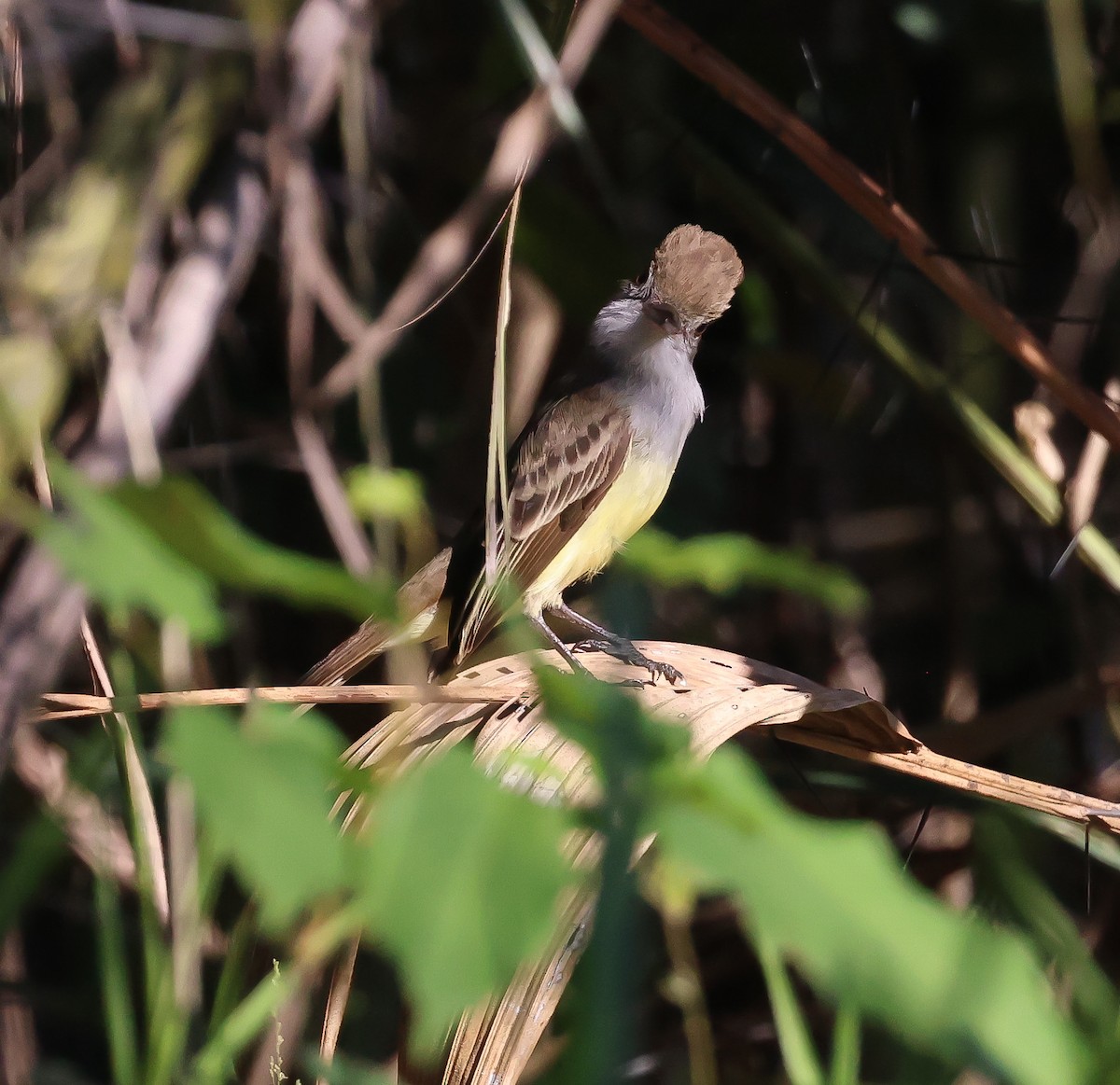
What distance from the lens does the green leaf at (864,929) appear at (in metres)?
0.65

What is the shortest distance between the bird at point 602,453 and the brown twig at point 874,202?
413mm

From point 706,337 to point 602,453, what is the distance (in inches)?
38.5

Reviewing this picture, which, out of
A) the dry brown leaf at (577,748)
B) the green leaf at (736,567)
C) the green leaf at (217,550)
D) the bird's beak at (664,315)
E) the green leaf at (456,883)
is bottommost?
the dry brown leaf at (577,748)

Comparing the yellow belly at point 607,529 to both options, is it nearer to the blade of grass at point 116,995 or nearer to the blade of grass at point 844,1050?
the blade of grass at point 116,995

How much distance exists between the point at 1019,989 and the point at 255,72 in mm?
2354

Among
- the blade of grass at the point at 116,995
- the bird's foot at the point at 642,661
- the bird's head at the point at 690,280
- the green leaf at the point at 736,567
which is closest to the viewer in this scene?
the green leaf at the point at 736,567

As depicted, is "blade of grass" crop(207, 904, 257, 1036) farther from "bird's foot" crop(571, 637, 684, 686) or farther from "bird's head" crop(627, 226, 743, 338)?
"bird's head" crop(627, 226, 743, 338)

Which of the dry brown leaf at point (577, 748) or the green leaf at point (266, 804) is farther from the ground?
the green leaf at point (266, 804)

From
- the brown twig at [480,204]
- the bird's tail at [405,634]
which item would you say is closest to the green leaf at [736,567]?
the brown twig at [480,204]

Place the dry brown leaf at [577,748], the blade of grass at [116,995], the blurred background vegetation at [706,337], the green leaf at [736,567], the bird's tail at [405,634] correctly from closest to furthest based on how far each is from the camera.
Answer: the green leaf at [736,567] < the blade of grass at [116,995] < the dry brown leaf at [577,748] < the blurred background vegetation at [706,337] < the bird's tail at [405,634]

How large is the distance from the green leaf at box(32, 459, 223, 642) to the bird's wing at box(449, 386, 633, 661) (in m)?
2.36

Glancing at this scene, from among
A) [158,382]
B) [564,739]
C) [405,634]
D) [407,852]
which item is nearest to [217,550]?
[407,852]

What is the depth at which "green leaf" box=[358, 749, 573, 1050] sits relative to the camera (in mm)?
589

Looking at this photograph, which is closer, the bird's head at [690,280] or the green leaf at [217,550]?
the green leaf at [217,550]
